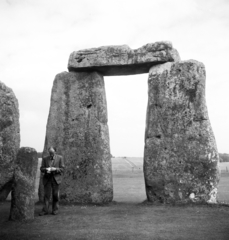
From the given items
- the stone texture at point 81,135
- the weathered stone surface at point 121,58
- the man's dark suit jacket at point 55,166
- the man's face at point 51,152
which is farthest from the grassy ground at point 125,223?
the weathered stone surface at point 121,58

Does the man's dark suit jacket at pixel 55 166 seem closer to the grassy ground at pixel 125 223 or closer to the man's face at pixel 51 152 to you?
the man's face at pixel 51 152

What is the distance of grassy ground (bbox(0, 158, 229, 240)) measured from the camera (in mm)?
6613

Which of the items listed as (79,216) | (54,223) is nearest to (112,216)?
(79,216)

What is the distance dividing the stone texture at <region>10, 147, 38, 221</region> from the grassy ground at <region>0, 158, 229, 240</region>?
25 centimetres

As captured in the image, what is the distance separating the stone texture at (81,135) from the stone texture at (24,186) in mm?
2906

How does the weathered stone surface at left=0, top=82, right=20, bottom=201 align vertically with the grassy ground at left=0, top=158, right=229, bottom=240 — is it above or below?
above

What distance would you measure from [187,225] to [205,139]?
339 cm

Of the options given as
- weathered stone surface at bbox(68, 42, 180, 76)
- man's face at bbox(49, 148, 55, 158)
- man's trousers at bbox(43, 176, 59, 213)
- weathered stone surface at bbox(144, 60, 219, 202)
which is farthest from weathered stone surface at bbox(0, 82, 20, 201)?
weathered stone surface at bbox(144, 60, 219, 202)

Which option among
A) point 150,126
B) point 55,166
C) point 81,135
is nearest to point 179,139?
point 150,126

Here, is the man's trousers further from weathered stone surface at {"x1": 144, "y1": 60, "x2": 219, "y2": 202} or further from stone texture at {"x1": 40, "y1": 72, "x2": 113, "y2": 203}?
weathered stone surface at {"x1": 144, "y1": 60, "x2": 219, "y2": 202}

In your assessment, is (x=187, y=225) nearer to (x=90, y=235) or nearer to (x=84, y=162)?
(x=90, y=235)

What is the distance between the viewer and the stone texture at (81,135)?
10.7 metres

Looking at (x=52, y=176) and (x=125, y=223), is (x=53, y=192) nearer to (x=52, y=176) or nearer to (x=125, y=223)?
(x=52, y=176)

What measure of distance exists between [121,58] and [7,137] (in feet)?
15.5
